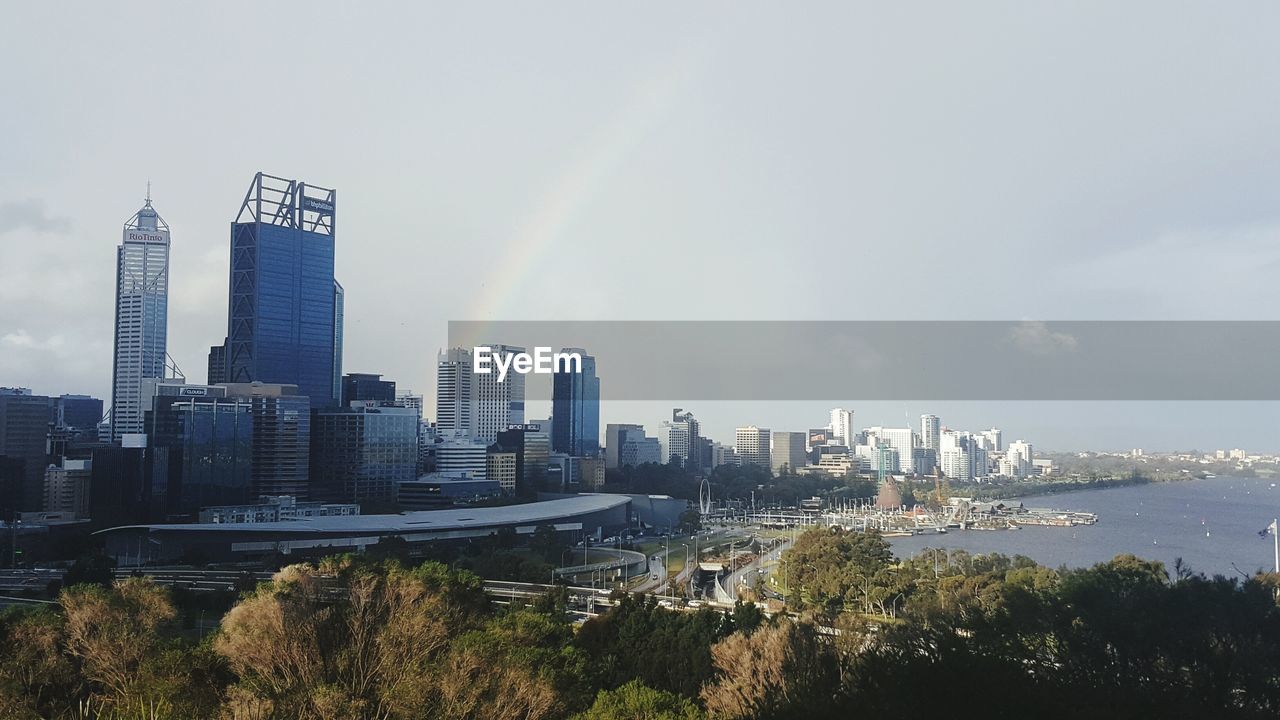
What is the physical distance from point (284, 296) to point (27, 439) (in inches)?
310

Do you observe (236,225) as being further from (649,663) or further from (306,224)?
(649,663)

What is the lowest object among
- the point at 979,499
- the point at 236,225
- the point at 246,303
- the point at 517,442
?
the point at 979,499

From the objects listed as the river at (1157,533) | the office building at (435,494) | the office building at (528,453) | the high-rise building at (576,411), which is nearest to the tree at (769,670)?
the river at (1157,533)

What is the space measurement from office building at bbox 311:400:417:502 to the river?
1359cm

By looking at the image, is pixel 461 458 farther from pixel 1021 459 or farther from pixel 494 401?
pixel 1021 459

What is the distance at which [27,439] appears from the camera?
23.3m

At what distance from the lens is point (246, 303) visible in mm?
27359

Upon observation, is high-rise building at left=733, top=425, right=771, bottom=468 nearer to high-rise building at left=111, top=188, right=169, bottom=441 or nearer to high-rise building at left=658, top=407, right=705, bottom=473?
high-rise building at left=658, top=407, right=705, bottom=473

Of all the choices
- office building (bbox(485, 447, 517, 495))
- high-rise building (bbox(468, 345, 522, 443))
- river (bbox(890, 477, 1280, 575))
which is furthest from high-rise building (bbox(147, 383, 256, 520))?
high-rise building (bbox(468, 345, 522, 443))

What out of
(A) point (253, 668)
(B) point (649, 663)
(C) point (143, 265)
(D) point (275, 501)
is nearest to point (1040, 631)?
(B) point (649, 663)

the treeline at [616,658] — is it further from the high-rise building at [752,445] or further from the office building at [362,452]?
the high-rise building at [752,445]

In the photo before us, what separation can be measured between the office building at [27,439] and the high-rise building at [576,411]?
18.0 m

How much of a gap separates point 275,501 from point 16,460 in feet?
20.7

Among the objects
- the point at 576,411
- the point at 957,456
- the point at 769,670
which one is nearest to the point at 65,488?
the point at 576,411
